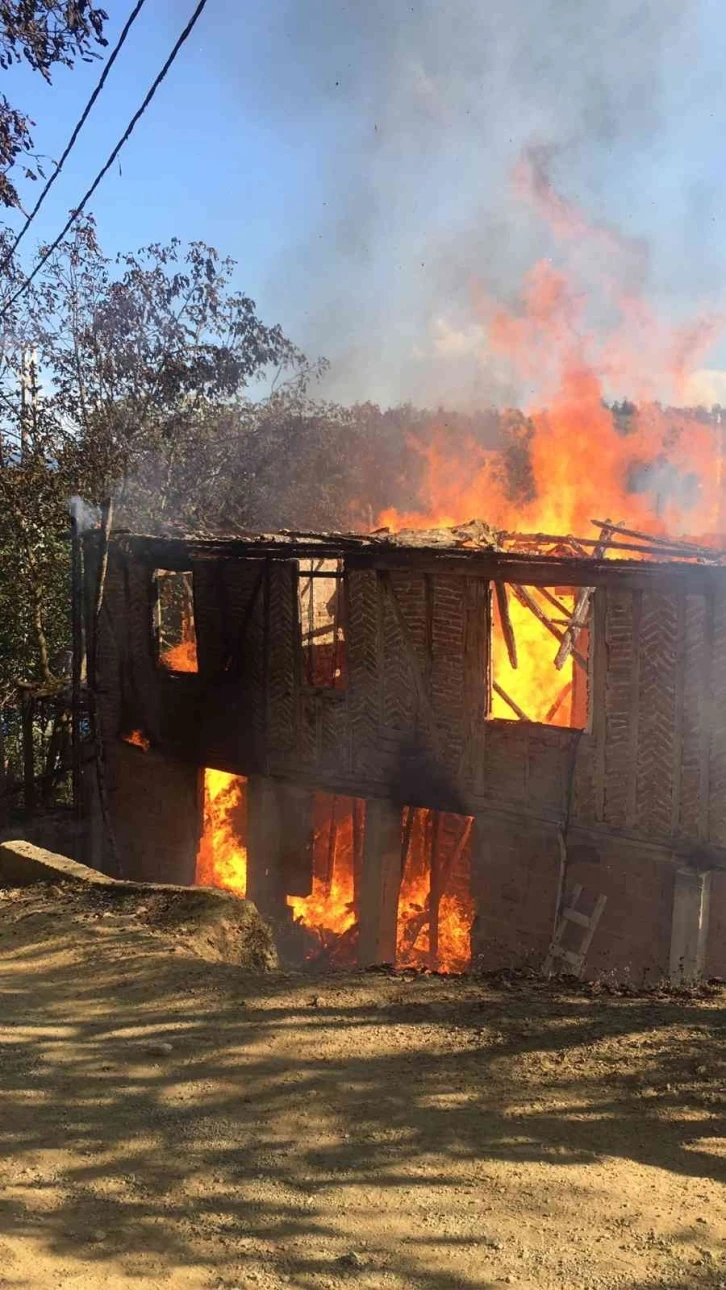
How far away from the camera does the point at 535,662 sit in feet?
50.5

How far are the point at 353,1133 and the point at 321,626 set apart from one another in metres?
11.2

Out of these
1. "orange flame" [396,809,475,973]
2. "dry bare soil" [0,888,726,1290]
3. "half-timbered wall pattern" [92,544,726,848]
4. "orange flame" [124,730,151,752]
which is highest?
"half-timbered wall pattern" [92,544,726,848]

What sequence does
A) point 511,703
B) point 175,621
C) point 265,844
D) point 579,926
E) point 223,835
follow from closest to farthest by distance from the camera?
point 579,926 < point 511,703 < point 265,844 < point 223,835 < point 175,621

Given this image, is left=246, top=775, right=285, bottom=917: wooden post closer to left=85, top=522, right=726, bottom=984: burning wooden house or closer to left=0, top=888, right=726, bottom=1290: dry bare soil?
left=85, top=522, right=726, bottom=984: burning wooden house

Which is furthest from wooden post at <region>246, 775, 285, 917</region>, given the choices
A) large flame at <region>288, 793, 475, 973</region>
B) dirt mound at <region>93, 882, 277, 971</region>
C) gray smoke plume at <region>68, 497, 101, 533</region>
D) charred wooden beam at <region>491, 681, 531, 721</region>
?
dirt mound at <region>93, 882, 277, 971</region>

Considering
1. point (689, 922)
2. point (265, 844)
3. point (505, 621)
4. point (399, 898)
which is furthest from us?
point (265, 844)

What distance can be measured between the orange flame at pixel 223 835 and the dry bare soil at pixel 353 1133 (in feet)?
30.7

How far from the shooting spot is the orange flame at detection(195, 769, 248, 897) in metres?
17.1

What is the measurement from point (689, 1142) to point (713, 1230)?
0.81 meters

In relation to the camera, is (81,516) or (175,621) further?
(175,621)

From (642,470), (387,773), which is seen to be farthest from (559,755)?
(642,470)

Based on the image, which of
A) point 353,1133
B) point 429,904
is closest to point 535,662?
point 429,904

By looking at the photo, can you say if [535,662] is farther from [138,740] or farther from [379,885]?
[138,740]

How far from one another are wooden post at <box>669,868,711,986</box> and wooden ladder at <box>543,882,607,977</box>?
42.5 inches
